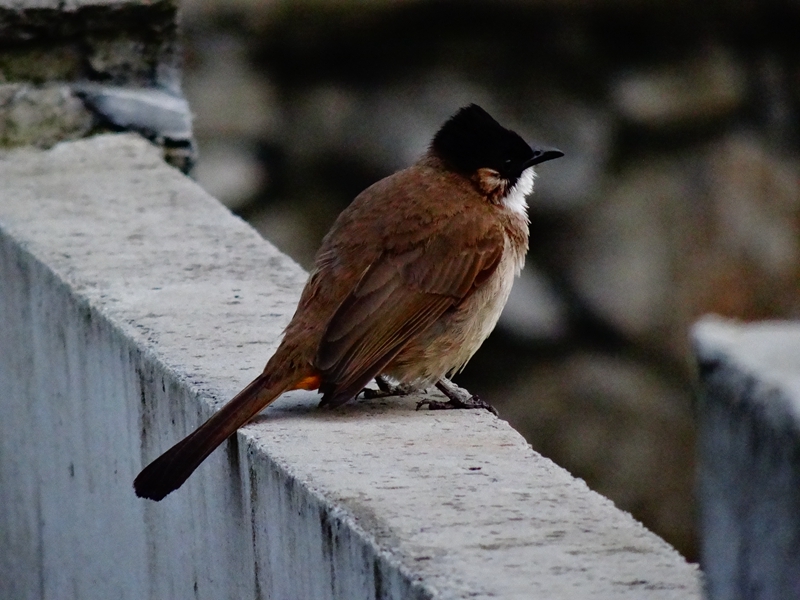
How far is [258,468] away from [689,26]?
13.7 feet

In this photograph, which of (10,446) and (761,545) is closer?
(761,545)

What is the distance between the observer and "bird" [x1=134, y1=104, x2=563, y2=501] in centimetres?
308

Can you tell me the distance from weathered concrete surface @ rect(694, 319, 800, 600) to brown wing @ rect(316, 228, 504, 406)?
150 cm

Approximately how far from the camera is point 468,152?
3.95 metres

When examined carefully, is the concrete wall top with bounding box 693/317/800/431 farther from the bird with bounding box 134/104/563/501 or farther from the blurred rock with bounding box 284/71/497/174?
the blurred rock with bounding box 284/71/497/174

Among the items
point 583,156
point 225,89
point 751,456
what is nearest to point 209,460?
point 751,456

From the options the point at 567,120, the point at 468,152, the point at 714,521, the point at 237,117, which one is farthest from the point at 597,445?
the point at 714,521

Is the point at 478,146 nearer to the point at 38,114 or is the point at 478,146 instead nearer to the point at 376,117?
the point at 38,114

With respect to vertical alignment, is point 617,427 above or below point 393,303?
below

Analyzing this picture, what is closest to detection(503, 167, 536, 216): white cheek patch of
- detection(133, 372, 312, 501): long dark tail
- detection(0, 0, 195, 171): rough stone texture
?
detection(133, 372, 312, 501): long dark tail

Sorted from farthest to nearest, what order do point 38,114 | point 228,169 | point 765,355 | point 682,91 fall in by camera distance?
1. point 682,91
2. point 228,169
3. point 38,114
4. point 765,355

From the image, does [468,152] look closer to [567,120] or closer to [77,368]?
[77,368]

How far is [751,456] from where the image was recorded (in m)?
1.51

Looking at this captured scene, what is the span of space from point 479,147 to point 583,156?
247 centimetres
